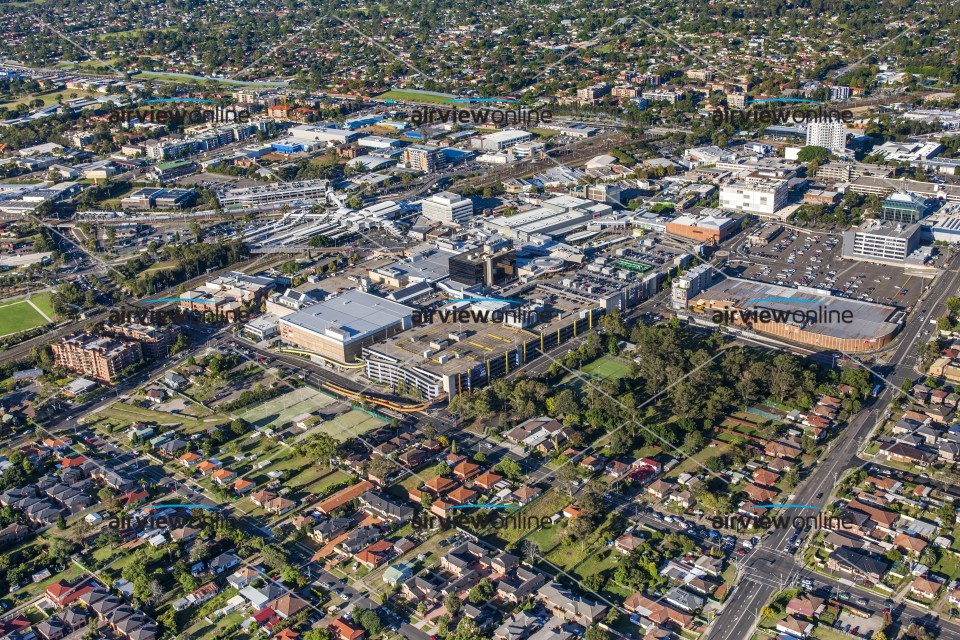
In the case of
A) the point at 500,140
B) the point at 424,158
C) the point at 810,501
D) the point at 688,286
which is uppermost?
the point at 500,140

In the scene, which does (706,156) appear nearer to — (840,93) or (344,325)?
(840,93)

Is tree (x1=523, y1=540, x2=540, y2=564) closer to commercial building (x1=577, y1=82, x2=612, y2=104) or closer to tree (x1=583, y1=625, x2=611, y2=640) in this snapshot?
tree (x1=583, y1=625, x2=611, y2=640)

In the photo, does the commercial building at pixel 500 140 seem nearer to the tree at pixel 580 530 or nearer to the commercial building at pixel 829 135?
the commercial building at pixel 829 135

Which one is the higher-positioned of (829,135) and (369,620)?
(829,135)

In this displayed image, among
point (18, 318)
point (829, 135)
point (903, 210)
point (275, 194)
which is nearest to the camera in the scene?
point (18, 318)

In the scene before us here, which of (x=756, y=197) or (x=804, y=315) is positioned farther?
(x=756, y=197)

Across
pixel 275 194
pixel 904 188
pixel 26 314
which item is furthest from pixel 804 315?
pixel 26 314
